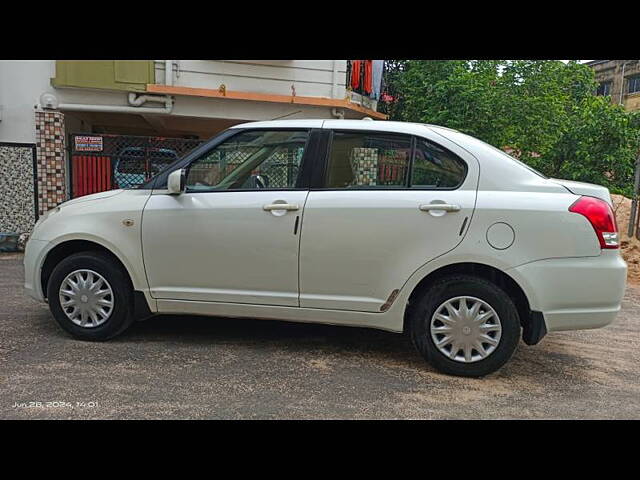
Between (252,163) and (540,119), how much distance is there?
33.7 feet

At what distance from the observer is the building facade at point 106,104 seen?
894 centimetres

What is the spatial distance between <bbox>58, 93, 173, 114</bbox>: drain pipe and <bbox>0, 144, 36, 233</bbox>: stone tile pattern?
3.41ft

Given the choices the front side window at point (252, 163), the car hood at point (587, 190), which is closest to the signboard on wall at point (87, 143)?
the front side window at point (252, 163)

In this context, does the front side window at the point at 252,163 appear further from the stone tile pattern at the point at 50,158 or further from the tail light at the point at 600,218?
the stone tile pattern at the point at 50,158

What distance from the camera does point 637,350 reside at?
4715 millimetres

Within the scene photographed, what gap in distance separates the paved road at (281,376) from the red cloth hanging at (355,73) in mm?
6918

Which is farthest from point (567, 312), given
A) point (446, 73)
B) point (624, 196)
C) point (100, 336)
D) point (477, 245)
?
point (446, 73)

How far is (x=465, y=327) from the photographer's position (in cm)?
372

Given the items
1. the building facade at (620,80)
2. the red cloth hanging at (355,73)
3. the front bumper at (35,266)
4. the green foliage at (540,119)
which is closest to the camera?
the front bumper at (35,266)

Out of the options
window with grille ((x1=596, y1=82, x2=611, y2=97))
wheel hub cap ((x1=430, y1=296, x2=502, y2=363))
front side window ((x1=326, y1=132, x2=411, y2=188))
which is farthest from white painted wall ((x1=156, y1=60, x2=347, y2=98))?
window with grille ((x1=596, y1=82, x2=611, y2=97))

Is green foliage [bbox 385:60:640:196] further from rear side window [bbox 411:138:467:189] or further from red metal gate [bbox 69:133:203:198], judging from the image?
rear side window [bbox 411:138:467:189]

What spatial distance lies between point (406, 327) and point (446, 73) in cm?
1114

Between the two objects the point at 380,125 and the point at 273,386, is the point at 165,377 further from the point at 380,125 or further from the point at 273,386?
the point at 380,125

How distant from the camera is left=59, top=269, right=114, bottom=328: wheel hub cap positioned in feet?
14.0
